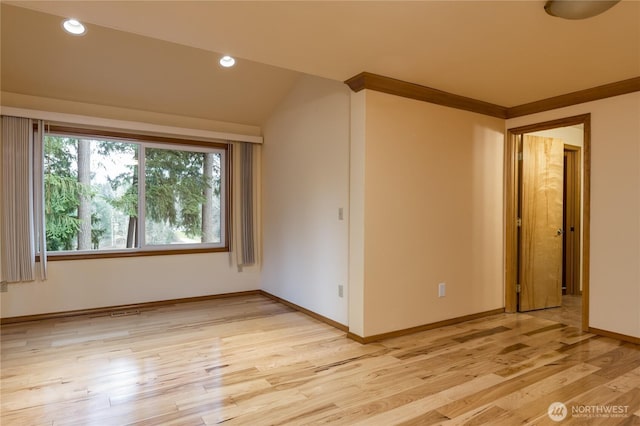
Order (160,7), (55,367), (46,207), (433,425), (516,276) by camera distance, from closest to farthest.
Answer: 1. (433,425)
2. (160,7)
3. (55,367)
4. (46,207)
5. (516,276)

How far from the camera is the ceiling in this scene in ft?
7.08

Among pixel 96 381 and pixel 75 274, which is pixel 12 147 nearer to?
pixel 75 274

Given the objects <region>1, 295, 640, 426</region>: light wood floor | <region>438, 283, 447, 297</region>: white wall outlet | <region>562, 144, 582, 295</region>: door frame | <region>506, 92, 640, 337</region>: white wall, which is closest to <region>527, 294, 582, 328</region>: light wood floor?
<region>1, 295, 640, 426</region>: light wood floor

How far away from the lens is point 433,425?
198cm

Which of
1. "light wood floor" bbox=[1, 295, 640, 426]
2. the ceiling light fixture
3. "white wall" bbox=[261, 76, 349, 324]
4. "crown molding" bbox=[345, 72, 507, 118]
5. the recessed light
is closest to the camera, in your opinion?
the ceiling light fixture

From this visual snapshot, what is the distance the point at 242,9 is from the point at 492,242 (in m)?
3.43

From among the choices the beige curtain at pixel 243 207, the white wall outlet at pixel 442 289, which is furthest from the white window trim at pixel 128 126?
the white wall outlet at pixel 442 289

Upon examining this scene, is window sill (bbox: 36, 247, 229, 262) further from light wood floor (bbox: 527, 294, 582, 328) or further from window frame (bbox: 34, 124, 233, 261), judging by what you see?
light wood floor (bbox: 527, 294, 582, 328)

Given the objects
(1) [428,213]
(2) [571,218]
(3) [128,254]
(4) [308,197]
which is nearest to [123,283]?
(3) [128,254]

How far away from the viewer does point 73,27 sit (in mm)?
3230

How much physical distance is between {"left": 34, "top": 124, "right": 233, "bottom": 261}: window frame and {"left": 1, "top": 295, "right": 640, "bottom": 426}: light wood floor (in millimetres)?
769

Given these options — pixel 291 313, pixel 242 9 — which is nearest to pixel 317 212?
pixel 291 313

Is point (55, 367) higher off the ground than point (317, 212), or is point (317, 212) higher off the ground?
point (317, 212)

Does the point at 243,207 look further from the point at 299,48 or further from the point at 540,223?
the point at 540,223
